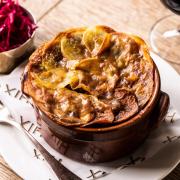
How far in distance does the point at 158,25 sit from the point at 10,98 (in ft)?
2.53

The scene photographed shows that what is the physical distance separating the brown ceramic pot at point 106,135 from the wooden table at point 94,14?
577mm

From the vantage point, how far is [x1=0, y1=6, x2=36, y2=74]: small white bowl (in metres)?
1.69

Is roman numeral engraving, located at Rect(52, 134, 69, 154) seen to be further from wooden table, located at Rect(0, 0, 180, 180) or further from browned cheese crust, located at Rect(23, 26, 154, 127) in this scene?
wooden table, located at Rect(0, 0, 180, 180)

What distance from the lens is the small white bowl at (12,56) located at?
5.55 ft

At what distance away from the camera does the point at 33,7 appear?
2014mm

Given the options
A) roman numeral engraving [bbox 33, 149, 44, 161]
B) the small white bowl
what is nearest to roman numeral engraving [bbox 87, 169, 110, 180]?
roman numeral engraving [bbox 33, 149, 44, 161]

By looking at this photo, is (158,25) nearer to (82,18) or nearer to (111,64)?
(82,18)

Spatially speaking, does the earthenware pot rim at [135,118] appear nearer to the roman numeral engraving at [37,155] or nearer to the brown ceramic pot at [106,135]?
the brown ceramic pot at [106,135]

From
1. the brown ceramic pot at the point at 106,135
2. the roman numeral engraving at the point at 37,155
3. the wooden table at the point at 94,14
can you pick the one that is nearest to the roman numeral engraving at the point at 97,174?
the brown ceramic pot at the point at 106,135

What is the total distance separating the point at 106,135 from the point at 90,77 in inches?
8.4

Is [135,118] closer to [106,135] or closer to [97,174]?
[106,135]

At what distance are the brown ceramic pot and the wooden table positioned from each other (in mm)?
577

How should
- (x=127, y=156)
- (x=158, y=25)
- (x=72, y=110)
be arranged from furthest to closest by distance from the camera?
(x=158, y=25) < (x=127, y=156) < (x=72, y=110)

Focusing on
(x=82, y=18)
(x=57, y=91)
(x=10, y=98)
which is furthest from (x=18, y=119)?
(x=82, y=18)
